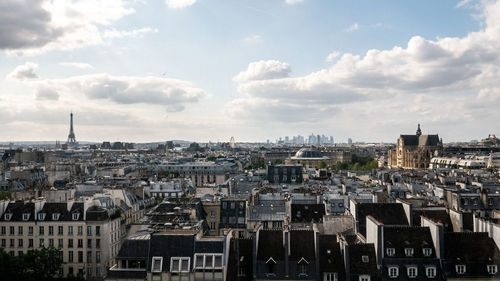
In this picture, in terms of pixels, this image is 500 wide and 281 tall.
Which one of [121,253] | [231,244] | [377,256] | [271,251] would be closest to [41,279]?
[121,253]

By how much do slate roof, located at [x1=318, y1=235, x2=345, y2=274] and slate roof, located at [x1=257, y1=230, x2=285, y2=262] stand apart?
3.24 meters

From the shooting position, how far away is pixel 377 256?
44.9 m

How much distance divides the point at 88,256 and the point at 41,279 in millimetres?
12469

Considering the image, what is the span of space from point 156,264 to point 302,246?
1195 cm

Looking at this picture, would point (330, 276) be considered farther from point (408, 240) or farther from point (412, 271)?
point (408, 240)

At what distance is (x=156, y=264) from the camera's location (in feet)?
143

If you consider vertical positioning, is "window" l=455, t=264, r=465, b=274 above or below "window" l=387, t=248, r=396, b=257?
below

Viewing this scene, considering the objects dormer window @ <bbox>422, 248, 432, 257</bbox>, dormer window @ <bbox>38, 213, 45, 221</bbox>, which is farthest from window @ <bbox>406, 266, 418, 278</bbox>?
dormer window @ <bbox>38, 213, 45, 221</bbox>

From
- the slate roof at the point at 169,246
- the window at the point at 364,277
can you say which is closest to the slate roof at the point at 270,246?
the slate roof at the point at 169,246

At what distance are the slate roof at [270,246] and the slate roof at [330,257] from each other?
3244mm

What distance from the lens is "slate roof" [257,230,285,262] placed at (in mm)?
44406

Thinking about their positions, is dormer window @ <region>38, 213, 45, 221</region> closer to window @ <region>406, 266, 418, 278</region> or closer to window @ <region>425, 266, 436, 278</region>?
window @ <region>406, 266, 418, 278</region>

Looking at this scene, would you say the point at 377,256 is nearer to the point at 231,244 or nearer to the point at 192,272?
the point at 231,244

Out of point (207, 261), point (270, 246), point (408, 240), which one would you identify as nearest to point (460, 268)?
point (408, 240)
